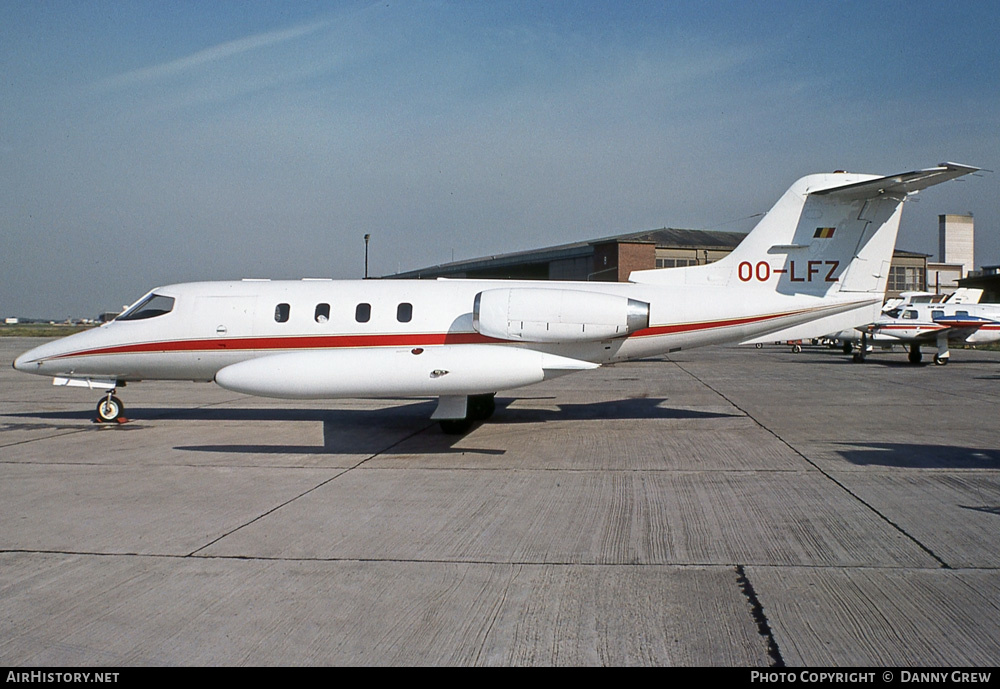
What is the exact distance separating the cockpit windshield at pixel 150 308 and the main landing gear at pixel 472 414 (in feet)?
17.6

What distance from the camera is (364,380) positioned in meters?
10.6

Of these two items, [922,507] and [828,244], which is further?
[828,244]

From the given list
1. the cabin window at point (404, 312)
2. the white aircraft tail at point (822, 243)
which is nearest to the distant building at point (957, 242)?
the white aircraft tail at point (822, 243)

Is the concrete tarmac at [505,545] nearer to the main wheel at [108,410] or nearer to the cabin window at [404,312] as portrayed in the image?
the main wheel at [108,410]

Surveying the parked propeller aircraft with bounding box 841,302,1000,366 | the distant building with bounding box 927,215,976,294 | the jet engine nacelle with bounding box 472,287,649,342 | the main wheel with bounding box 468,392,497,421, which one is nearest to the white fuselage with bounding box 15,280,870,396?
the jet engine nacelle with bounding box 472,287,649,342

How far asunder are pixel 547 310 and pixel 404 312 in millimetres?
2527

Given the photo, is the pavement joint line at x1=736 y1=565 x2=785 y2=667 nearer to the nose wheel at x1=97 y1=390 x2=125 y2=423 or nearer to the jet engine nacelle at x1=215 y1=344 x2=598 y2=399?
the jet engine nacelle at x1=215 y1=344 x2=598 y2=399

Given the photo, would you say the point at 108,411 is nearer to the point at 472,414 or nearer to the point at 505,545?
the point at 472,414

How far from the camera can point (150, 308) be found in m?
13.6

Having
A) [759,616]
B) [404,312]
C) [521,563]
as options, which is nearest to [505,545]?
[521,563]

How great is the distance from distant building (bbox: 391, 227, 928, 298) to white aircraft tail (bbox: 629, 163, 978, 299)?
28130mm
